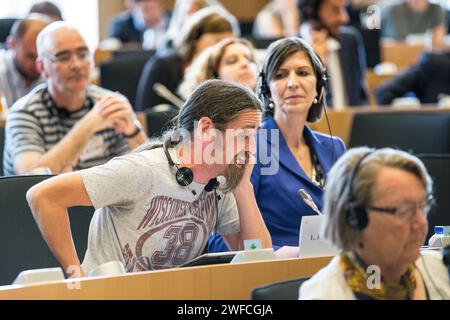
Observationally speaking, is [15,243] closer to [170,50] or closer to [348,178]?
[348,178]

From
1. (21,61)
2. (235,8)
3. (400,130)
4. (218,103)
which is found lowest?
(400,130)

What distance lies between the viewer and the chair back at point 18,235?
2730mm

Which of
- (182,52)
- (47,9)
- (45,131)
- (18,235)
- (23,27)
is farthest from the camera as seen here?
(47,9)

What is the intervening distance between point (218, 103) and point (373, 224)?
71 cm

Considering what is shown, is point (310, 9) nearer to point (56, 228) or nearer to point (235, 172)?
point (235, 172)

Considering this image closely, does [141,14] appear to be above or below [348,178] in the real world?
above

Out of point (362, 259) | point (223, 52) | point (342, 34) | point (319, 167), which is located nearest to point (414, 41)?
point (342, 34)

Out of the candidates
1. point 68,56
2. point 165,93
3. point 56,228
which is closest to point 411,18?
point 165,93

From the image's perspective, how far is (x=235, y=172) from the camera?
2.56 m

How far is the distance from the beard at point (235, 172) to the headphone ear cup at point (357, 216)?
66 centimetres

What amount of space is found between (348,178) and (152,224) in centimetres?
74

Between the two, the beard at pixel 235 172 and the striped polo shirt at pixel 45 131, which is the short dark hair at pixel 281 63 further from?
the striped polo shirt at pixel 45 131

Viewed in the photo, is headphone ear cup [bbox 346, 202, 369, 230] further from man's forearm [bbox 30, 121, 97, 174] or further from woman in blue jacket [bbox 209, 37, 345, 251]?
man's forearm [bbox 30, 121, 97, 174]
